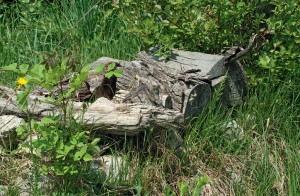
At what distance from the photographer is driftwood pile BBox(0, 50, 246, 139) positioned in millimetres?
3617

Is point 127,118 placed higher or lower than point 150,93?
lower

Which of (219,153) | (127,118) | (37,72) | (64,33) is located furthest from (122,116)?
(64,33)

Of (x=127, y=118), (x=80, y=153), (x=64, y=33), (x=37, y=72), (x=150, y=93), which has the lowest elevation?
(x=80, y=153)

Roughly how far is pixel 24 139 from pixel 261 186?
1.49 metres

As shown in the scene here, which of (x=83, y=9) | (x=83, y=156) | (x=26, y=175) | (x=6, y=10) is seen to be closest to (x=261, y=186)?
(x=83, y=156)

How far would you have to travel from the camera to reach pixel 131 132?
3.60m

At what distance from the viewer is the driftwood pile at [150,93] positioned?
3617 mm

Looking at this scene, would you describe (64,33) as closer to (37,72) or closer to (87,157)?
(37,72)

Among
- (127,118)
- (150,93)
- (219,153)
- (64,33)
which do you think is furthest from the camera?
(64,33)

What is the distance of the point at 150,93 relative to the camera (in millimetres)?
3857

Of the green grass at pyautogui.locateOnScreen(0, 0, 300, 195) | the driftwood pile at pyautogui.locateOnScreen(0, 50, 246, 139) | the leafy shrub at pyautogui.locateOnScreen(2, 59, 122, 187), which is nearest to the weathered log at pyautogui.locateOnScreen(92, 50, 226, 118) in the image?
the driftwood pile at pyautogui.locateOnScreen(0, 50, 246, 139)

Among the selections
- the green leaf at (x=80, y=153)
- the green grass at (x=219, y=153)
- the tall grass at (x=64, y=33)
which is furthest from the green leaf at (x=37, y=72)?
the tall grass at (x=64, y=33)

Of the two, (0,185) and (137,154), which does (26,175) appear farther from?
(137,154)

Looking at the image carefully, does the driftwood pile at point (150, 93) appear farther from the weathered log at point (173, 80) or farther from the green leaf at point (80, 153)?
the green leaf at point (80, 153)
